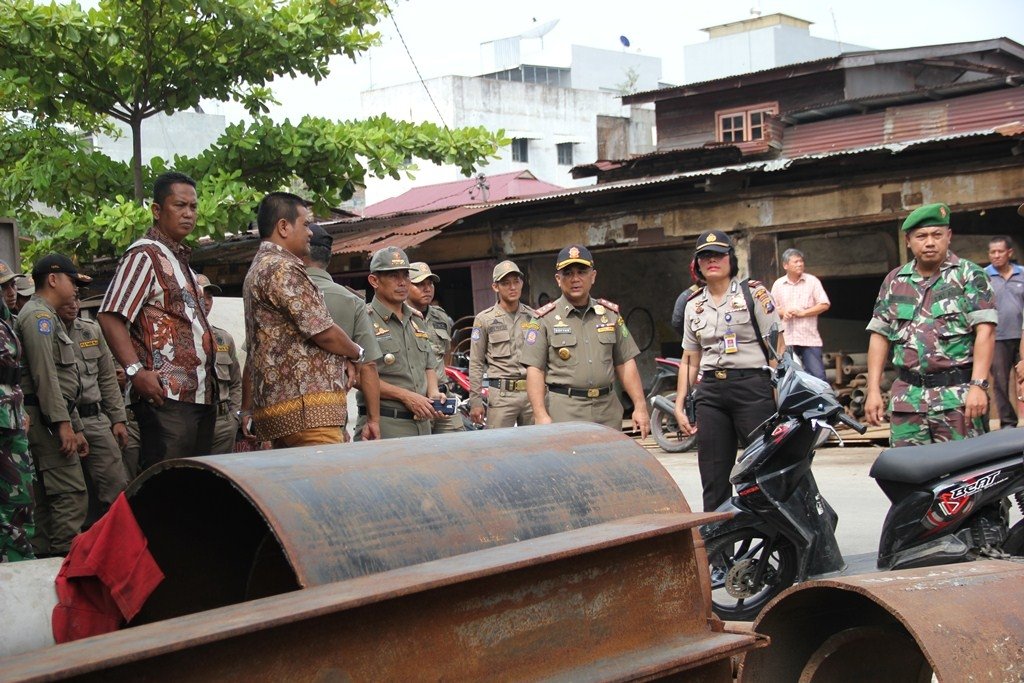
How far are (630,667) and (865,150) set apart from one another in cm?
1116

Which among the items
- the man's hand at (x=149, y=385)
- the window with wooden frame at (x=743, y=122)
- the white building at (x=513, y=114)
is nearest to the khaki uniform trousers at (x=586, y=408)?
the man's hand at (x=149, y=385)

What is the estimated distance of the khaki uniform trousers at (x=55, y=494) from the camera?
7.08 metres

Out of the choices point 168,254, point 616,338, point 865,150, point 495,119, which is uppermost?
point 495,119

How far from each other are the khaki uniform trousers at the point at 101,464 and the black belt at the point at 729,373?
13.3 feet

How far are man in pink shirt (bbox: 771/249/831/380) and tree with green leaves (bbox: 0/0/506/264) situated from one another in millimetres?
4844

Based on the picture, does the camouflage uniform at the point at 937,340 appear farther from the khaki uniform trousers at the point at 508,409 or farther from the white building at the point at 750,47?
the white building at the point at 750,47

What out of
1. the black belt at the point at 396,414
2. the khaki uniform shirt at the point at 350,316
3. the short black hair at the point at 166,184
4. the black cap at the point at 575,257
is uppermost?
the short black hair at the point at 166,184

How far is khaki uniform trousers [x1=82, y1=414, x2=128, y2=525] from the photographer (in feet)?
25.6

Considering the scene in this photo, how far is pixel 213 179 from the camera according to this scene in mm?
14219

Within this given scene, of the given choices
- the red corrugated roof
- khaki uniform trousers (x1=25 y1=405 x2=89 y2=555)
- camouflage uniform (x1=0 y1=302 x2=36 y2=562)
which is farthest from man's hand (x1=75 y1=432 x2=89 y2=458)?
the red corrugated roof

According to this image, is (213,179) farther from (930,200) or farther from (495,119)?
(495,119)

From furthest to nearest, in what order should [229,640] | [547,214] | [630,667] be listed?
[547,214]
[630,667]
[229,640]

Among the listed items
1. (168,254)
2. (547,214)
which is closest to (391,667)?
(168,254)

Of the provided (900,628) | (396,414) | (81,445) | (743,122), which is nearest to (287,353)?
(396,414)
